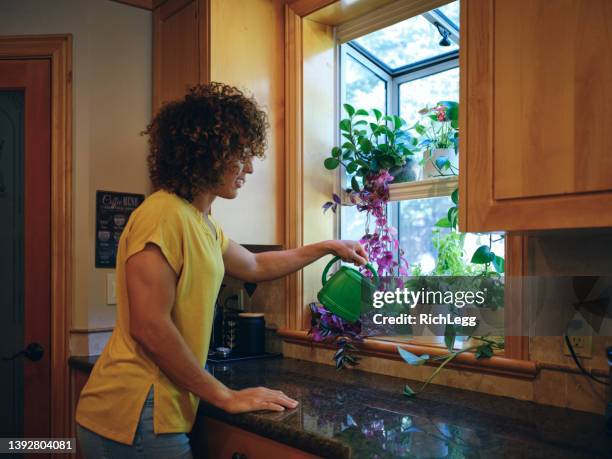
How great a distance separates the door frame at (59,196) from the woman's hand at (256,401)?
116 cm

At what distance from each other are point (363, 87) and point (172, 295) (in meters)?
1.42

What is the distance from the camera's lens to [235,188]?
156 cm

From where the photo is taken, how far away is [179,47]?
2289mm

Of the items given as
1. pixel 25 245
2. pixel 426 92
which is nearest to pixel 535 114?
pixel 426 92

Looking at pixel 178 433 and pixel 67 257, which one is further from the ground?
pixel 67 257

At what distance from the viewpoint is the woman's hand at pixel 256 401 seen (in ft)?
4.57

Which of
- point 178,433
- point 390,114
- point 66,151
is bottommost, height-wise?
point 178,433

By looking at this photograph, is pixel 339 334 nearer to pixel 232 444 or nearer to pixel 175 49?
pixel 232 444

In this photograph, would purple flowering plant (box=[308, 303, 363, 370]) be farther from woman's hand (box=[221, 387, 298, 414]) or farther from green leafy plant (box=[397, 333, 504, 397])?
woman's hand (box=[221, 387, 298, 414])

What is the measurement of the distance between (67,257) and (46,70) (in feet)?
2.56

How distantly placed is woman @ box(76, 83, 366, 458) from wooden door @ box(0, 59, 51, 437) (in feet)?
3.26

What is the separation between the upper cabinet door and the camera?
1.10 metres

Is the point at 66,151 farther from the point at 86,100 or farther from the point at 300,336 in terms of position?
the point at 300,336

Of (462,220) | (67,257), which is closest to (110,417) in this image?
(462,220)
